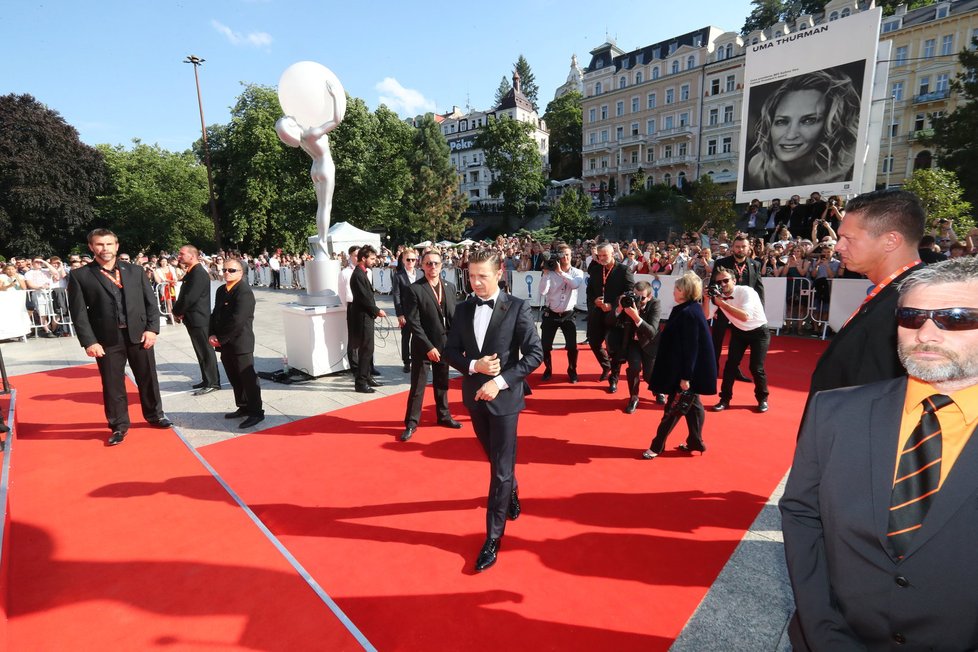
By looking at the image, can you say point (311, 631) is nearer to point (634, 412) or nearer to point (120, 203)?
point (634, 412)

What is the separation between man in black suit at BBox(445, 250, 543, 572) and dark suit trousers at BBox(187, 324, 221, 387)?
17.4 feet

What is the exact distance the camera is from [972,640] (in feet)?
4.51

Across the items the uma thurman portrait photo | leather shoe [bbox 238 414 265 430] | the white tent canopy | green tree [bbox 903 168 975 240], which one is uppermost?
→ the uma thurman portrait photo

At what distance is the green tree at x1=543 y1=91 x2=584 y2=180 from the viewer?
68875 mm

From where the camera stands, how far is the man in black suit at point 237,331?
5668mm

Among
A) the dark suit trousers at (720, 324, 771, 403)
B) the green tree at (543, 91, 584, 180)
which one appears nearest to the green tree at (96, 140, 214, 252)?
the dark suit trousers at (720, 324, 771, 403)

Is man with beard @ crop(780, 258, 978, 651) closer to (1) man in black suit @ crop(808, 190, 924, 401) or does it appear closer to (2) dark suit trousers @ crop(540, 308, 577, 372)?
(1) man in black suit @ crop(808, 190, 924, 401)

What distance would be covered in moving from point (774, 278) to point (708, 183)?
26.1 metres

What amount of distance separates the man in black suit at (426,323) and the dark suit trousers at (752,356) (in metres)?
3.35

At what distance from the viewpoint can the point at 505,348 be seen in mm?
3348

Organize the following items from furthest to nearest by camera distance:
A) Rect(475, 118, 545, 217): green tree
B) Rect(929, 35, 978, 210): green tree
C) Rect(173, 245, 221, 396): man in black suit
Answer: Rect(475, 118, 545, 217): green tree, Rect(929, 35, 978, 210): green tree, Rect(173, 245, 221, 396): man in black suit

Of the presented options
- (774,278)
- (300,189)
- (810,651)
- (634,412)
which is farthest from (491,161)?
(810,651)

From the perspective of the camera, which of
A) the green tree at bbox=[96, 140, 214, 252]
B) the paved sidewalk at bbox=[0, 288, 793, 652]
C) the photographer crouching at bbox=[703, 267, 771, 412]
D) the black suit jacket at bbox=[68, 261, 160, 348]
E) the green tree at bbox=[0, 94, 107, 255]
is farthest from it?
the green tree at bbox=[96, 140, 214, 252]

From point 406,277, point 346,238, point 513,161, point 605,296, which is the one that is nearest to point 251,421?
point 406,277
